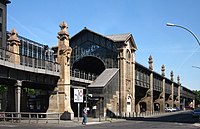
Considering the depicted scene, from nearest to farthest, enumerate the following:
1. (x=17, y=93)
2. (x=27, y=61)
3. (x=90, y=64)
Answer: (x=17, y=93), (x=27, y=61), (x=90, y=64)

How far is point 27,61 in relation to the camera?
134 feet

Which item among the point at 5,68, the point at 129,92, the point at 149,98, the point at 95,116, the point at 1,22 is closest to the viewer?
the point at 5,68

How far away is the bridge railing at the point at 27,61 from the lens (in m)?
37.1

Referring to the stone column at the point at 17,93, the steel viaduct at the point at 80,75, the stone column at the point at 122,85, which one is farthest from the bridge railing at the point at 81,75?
the stone column at the point at 17,93

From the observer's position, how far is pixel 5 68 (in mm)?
36500

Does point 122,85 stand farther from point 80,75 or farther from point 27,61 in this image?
point 27,61

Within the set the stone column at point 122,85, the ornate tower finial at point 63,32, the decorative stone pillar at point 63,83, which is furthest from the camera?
the stone column at point 122,85

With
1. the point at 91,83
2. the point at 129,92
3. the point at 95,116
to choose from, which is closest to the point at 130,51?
the point at 129,92

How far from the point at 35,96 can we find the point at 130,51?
87.6ft

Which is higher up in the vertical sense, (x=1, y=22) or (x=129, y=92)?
(x=1, y=22)

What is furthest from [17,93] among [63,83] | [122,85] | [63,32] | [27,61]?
[122,85]

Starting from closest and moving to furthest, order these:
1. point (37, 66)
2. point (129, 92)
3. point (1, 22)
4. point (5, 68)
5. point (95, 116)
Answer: point (5, 68), point (37, 66), point (95, 116), point (129, 92), point (1, 22)

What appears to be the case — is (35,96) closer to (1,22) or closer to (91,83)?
(1,22)

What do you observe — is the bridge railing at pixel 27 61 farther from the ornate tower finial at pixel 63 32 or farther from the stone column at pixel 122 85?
the stone column at pixel 122 85
